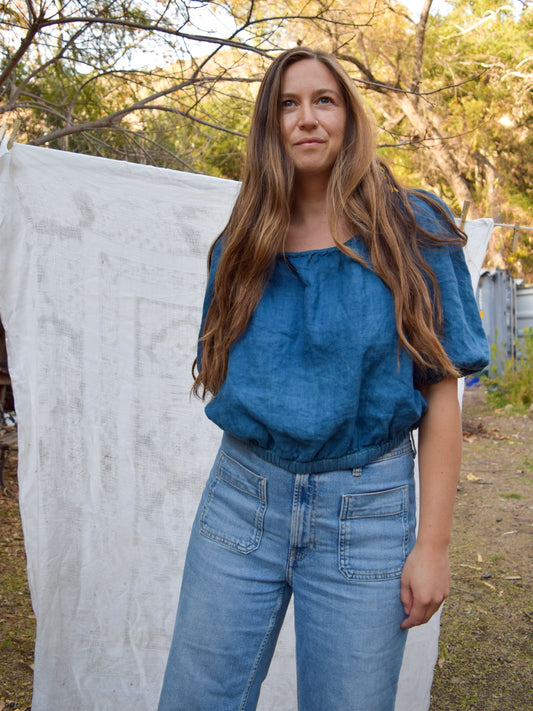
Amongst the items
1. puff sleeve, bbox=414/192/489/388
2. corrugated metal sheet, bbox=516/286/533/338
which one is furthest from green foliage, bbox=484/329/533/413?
puff sleeve, bbox=414/192/489/388

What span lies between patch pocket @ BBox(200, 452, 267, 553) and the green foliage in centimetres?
877

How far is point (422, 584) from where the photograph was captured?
1.28m

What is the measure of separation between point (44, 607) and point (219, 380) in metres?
1.23

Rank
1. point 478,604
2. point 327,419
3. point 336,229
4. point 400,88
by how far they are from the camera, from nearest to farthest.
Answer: point 327,419
point 336,229
point 478,604
point 400,88

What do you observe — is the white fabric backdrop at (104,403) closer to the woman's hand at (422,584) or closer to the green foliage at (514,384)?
the woman's hand at (422,584)

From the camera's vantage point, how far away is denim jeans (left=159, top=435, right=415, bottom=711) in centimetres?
128

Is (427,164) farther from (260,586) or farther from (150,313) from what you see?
(260,586)

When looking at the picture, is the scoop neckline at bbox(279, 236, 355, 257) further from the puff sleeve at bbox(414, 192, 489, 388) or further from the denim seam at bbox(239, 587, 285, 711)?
the denim seam at bbox(239, 587, 285, 711)

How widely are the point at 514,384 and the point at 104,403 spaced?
8713 millimetres

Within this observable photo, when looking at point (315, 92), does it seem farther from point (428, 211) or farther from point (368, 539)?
point (368, 539)

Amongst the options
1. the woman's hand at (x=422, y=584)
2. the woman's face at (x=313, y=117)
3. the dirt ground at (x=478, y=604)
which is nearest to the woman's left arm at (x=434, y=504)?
the woman's hand at (x=422, y=584)

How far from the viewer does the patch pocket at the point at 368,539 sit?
4.22ft

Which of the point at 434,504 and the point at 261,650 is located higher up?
the point at 434,504

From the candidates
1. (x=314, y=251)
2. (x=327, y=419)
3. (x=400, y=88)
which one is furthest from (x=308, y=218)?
(x=400, y=88)
